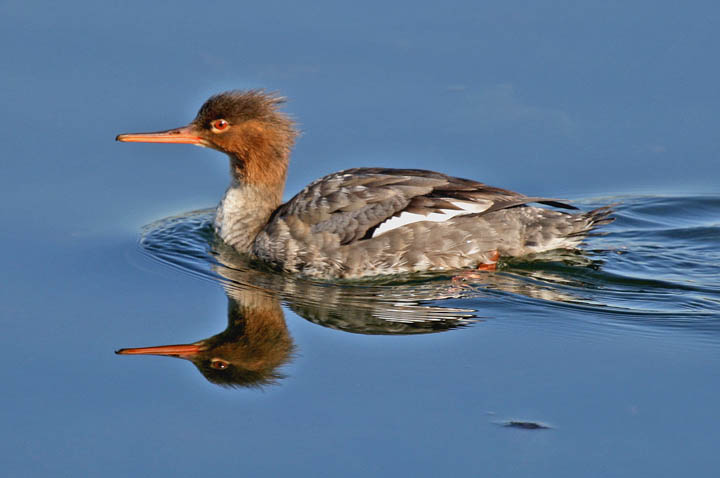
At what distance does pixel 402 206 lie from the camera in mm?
11211

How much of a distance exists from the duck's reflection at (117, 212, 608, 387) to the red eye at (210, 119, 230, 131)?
122 cm

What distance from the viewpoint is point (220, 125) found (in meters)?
11.9

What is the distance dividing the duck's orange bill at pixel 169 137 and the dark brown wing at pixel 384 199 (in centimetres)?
154

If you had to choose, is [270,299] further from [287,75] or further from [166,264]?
[287,75]

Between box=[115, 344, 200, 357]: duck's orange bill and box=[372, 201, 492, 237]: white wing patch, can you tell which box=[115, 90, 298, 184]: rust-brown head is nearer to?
box=[372, 201, 492, 237]: white wing patch

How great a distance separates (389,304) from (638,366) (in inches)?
104

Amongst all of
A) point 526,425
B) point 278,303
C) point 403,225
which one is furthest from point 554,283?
point 526,425

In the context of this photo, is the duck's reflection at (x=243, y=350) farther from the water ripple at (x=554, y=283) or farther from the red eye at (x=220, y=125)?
the red eye at (x=220, y=125)

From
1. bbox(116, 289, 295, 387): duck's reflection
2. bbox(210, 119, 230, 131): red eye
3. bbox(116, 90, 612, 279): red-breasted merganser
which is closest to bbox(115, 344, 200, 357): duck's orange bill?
bbox(116, 289, 295, 387): duck's reflection

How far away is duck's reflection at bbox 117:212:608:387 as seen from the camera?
9430 millimetres

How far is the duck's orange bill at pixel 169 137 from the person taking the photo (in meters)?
11.5

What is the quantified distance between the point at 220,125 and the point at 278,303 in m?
2.41

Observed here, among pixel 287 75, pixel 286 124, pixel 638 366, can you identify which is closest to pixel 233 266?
pixel 286 124

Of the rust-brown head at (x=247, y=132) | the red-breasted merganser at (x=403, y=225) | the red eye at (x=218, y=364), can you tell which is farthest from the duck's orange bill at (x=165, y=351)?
the rust-brown head at (x=247, y=132)
